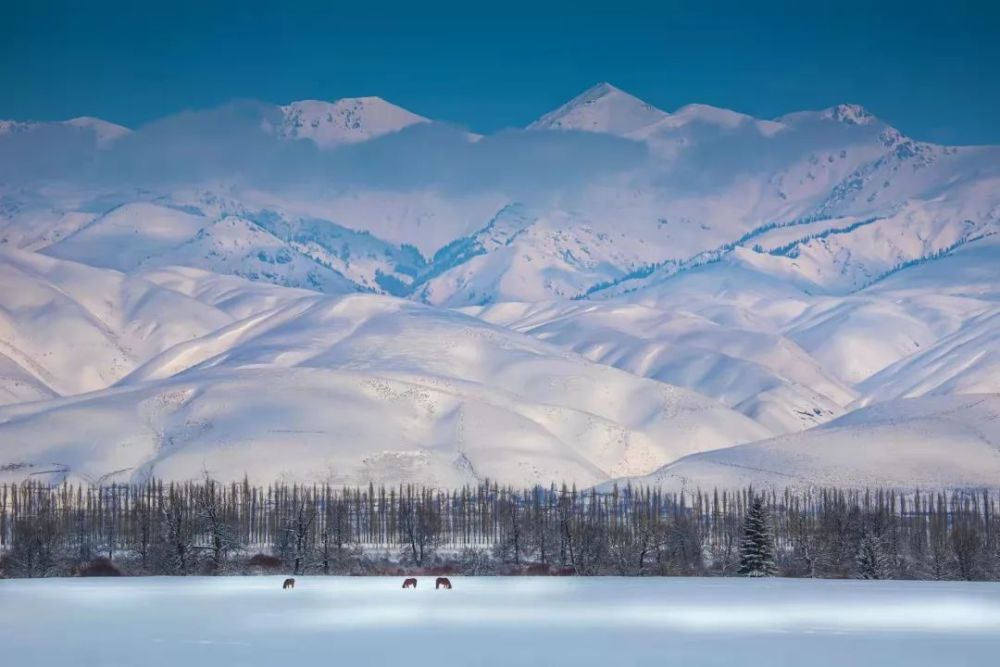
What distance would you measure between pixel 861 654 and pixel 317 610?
28.6 meters

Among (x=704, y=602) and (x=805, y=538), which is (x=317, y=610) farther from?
(x=805, y=538)

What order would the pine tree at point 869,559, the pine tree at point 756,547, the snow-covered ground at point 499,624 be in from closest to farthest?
the snow-covered ground at point 499,624 → the pine tree at point 756,547 → the pine tree at point 869,559

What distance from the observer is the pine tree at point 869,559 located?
117m

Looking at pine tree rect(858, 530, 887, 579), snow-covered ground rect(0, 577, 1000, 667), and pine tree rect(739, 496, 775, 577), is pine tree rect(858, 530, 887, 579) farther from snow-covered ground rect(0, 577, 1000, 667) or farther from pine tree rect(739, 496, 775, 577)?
snow-covered ground rect(0, 577, 1000, 667)

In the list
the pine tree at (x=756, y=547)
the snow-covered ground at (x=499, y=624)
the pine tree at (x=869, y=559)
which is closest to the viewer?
the snow-covered ground at (x=499, y=624)

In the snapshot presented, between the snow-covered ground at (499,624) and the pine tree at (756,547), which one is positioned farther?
the pine tree at (756,547)

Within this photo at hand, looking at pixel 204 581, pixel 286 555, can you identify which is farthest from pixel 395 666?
pixel 286 555

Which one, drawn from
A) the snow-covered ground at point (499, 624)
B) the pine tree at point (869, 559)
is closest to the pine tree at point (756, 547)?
the pine tree at point (869, 559)

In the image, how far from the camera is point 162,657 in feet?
189

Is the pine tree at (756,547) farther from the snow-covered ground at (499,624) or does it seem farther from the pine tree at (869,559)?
the snow-covered ground at (499,624)

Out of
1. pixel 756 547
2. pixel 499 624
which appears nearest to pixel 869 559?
pixel 756 547

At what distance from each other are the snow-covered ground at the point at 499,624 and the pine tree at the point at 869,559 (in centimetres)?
1610

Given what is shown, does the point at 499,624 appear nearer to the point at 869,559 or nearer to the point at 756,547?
the point at 756,547

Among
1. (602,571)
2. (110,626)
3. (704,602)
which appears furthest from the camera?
(602,571)
